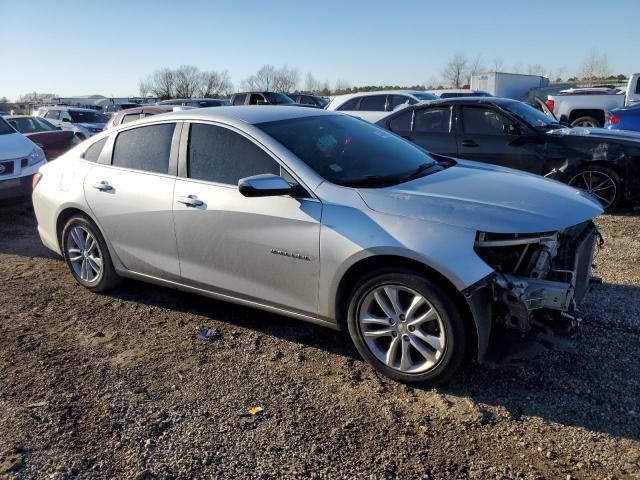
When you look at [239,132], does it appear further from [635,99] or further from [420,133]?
[635,99]

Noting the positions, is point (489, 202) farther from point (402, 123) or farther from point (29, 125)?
point (29, 125)

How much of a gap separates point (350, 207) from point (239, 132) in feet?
3.64

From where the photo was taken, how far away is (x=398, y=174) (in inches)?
153

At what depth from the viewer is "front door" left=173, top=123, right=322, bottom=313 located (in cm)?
356

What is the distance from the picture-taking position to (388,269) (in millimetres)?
3262

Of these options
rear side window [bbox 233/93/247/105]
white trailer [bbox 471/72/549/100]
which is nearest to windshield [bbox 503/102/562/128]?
rear side window [bbox 233/93/247/105]

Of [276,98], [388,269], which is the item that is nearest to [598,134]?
[388,269]

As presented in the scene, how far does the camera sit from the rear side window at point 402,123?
28.0ft

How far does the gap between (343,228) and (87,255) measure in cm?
281

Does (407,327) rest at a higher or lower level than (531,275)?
lower

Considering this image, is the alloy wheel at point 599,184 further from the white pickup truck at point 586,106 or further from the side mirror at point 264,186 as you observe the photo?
the white pickup truck at point 586,106

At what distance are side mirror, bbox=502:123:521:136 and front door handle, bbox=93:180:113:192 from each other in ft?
17.6

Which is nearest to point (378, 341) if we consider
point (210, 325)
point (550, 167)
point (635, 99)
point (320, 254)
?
point (320, 254)

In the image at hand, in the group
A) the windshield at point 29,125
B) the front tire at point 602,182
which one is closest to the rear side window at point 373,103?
the front tire at point 602,182
